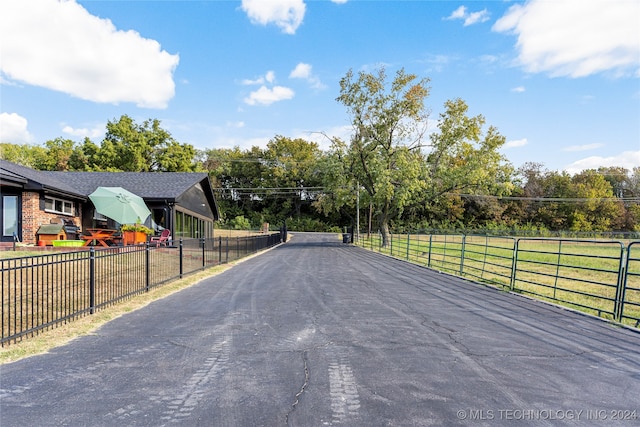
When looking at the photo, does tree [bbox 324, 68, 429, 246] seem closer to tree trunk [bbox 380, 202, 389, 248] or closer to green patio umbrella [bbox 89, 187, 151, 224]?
tree trunk [bbox 380, 202, 389, 248]

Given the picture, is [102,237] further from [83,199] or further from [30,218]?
[83,199]

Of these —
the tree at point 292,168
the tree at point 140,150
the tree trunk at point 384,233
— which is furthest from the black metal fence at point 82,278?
the tree at point 292,168

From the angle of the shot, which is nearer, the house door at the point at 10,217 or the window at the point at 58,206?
the house door at the point at 10,217

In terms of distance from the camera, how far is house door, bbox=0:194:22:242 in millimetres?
17031

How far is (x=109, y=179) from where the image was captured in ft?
80.9

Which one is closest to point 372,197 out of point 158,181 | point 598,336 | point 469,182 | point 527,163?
point 469,182

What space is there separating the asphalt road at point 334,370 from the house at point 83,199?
1402cm

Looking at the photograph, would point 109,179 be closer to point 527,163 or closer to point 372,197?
point 372,197

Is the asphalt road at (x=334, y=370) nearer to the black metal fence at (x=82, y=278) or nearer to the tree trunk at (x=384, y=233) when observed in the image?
the black metal fence at (x=82, y=278)

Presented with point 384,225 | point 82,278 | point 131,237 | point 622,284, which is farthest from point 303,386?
point 384,225

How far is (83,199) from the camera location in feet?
68.0

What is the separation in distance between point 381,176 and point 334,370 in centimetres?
Answer: 2444

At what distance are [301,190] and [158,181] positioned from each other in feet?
156

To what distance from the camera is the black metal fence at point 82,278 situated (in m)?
5.66
